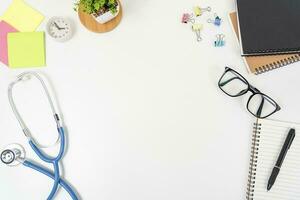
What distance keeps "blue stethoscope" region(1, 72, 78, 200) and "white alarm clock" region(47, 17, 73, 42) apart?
14cm

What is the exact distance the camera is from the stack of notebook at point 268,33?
1029 mm

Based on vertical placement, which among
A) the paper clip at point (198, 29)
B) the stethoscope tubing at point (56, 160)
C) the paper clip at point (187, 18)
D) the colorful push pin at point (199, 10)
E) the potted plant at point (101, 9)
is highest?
the potted plant at point (101, 9)

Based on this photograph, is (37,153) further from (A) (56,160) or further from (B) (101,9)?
(B) (101,9)

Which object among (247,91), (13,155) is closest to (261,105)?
(247,91)

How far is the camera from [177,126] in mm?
1068

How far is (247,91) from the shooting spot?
3.43ft

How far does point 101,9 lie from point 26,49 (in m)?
0.29

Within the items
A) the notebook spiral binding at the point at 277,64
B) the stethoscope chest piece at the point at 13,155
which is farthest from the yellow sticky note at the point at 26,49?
the notebook spiral binding at the point at 277,64

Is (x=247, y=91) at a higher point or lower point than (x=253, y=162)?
higher

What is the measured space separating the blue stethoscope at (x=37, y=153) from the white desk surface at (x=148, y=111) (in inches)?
1.0

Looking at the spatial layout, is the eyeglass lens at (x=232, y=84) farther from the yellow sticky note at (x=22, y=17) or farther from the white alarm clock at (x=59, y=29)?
the yellow sticky note at (x=22, y=17)

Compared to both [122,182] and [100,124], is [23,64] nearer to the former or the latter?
[100,124]

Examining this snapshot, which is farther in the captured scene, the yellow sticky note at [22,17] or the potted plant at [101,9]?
the yellow sticky note at [22,17]

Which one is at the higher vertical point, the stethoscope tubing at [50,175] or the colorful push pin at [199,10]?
the colorful push pin at [199,10]
